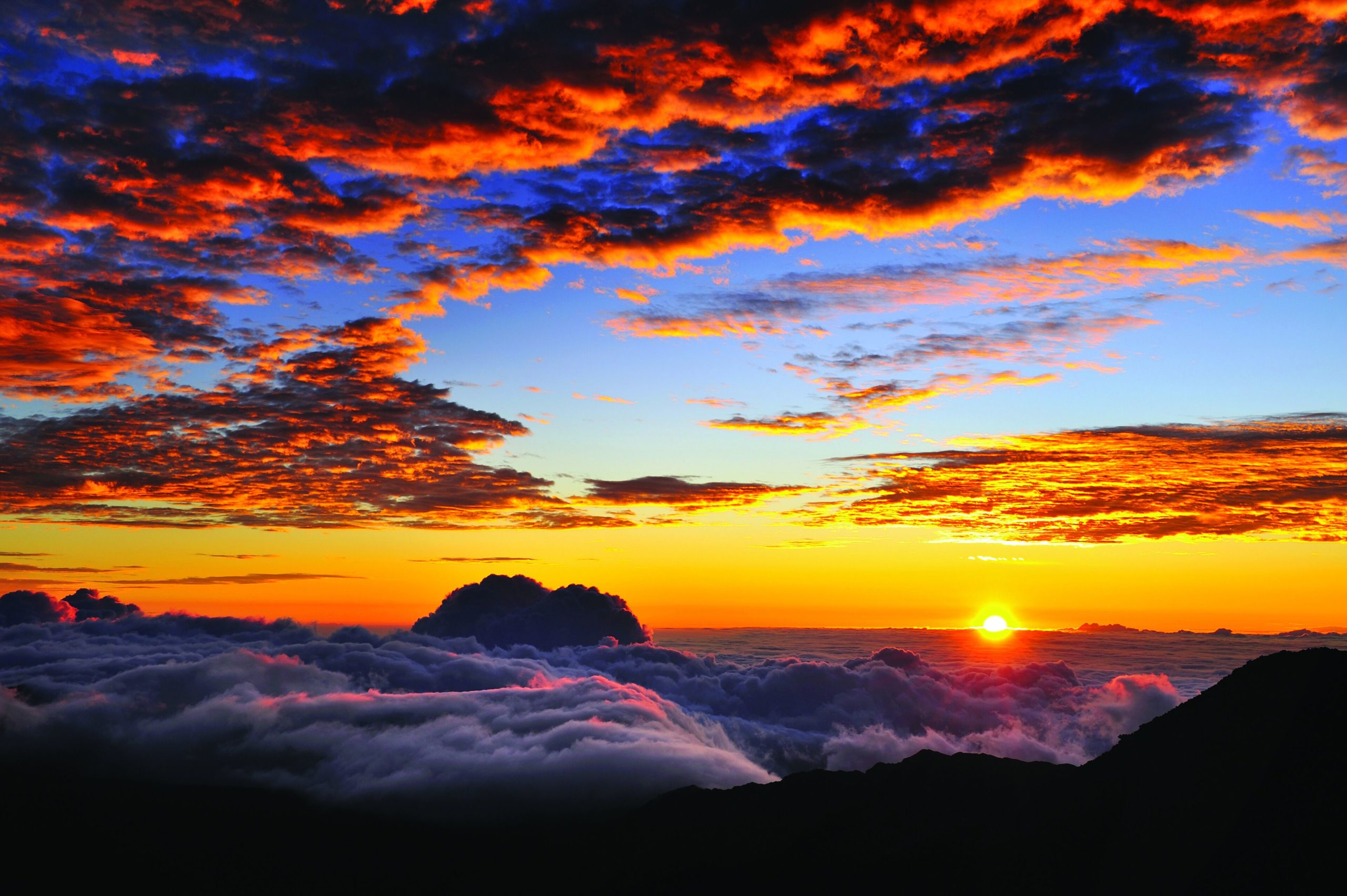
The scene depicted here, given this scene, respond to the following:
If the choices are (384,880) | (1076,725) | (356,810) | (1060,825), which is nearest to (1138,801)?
(1060,825)

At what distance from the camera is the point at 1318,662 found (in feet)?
145

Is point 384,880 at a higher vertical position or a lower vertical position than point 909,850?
lower

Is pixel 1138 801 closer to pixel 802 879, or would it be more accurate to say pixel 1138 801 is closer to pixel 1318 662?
pixel 1318 662

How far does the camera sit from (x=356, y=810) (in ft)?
524

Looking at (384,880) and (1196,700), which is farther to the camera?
(384,880)

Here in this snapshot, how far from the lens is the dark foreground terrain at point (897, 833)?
133ft

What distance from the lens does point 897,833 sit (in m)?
70.1

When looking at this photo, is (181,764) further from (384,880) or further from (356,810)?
(384,880)

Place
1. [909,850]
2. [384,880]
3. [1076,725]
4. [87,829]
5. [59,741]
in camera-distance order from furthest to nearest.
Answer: [59,741] → [1076,725] → [87,829] → [384,880] → [909,850]

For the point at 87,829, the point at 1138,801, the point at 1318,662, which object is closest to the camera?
the point at 1318,662

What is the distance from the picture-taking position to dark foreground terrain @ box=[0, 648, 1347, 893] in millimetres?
40438

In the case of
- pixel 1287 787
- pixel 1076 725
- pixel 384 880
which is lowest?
pixel 384 880

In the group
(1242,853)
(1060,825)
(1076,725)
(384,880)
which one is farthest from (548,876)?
(1076,725)

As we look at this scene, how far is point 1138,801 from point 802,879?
1369 inches
